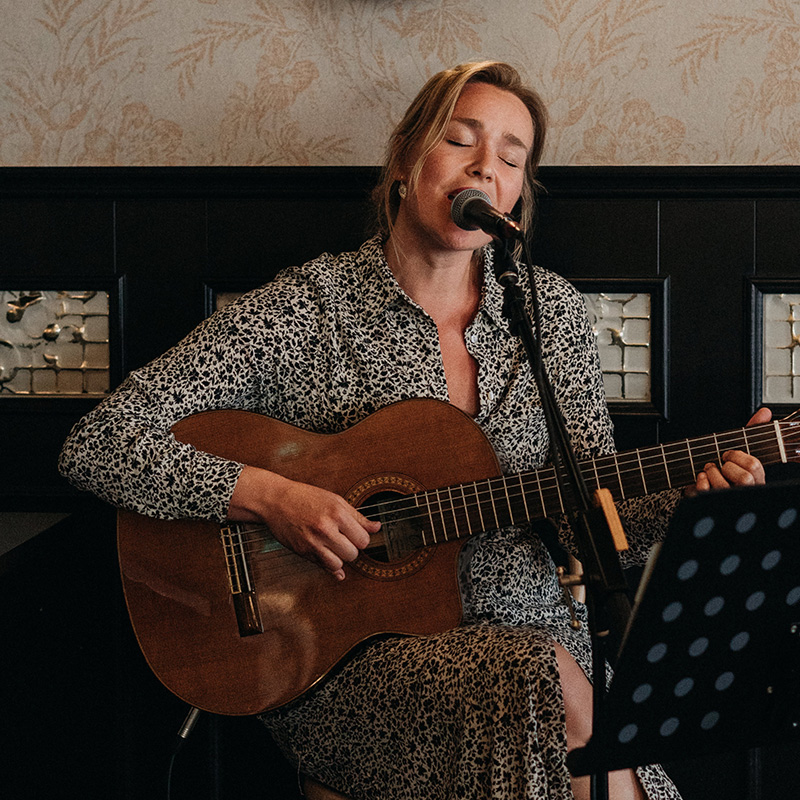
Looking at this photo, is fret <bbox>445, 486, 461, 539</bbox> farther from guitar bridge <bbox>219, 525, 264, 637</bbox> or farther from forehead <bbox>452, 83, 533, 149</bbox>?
forehead <bbox>452, 83, 533, 149</bbox>

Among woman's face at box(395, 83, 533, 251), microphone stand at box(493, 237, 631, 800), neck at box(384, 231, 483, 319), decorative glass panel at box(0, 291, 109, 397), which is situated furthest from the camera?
decorative glass panel at box(0, 291, 109, 397)

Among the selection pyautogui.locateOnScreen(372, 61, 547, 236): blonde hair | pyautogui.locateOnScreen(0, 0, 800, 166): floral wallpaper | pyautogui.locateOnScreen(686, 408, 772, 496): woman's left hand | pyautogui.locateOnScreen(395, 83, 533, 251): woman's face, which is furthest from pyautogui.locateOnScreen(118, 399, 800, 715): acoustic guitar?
pyautogui.locateOnScreen(0, 0, 800, 166): floral wallpaper

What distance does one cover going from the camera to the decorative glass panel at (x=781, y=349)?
5.90 ft

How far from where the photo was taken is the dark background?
1780mm

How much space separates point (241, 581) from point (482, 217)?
0.74 metres

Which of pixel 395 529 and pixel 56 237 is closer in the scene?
pixel 395 529

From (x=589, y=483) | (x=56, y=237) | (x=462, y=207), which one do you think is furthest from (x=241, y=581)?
(x=56, y=237)

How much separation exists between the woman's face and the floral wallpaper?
326mm

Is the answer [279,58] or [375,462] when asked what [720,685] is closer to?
[375,462]

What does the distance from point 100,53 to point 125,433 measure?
990 mm

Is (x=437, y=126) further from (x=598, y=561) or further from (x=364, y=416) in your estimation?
(x=598, y=561)

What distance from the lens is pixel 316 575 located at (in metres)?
1.42

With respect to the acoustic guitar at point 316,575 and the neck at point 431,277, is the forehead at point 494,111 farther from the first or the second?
the acoustic guitar at point 316,575

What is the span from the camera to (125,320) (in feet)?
6.14
